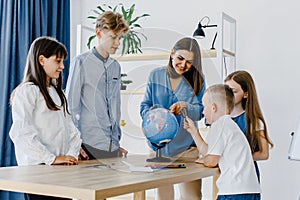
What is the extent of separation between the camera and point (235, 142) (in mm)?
1907

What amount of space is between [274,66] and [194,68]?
172 centimetres

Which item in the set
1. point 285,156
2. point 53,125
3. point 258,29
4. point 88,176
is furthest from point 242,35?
point 88,176

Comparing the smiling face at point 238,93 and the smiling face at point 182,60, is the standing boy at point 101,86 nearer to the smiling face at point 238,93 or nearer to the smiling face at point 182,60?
the smiling face at point 182,60

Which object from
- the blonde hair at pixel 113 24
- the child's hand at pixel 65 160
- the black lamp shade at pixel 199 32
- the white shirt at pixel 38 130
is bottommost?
the child's hand at pixel 65 160

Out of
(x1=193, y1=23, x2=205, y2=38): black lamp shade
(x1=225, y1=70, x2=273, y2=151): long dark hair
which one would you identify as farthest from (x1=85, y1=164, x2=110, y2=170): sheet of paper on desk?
(x1=193, y1=23, x2=205, y2=38): black lamp shade

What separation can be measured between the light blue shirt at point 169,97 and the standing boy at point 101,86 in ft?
0.45

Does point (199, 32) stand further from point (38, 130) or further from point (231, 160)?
point (38, 130)

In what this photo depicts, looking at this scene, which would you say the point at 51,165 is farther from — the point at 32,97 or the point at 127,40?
the point at 127,40

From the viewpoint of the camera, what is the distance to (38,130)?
1874mm

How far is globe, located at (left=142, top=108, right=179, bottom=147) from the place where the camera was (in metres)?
1.73

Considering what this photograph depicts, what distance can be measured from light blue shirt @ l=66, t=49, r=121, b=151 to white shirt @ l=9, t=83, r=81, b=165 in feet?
0.25

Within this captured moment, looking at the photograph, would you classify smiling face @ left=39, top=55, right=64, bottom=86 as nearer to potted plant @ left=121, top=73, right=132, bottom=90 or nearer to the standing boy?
the standing boy

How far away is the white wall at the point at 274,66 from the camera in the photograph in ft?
10.8

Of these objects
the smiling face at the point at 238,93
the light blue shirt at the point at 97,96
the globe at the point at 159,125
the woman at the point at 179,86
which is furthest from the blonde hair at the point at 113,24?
the smiling face at the point at 238,93
